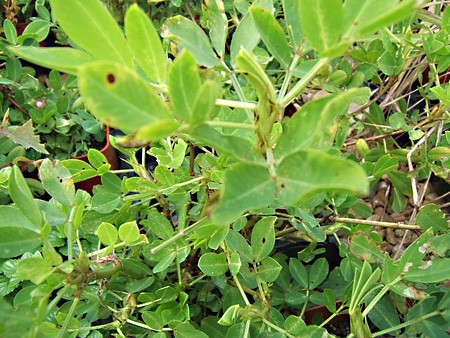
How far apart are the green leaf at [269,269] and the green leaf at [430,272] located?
17cm

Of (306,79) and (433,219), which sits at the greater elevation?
(306,79)

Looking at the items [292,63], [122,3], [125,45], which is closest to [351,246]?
[292,63]

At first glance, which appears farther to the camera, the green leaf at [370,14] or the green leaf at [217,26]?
the green leaf at [217,26]

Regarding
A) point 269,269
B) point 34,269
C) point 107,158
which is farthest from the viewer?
point 107,158

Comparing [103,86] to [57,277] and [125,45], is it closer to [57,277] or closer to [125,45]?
[125,45]

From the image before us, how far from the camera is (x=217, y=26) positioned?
586 millimetres

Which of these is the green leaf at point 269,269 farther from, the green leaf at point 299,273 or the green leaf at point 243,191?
the green leaf at point 243,191

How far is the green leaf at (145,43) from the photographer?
14.7 inches

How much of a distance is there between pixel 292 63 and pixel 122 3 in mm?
1048

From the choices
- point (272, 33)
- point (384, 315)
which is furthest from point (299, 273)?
point (272, 33)

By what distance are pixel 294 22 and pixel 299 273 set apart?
0.45 meters

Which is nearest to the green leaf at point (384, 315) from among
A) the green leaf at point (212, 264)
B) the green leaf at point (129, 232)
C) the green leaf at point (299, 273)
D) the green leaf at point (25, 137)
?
the green leaf at point (299, 273)

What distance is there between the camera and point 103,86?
29cm

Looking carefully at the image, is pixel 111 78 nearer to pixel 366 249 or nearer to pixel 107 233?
pixel 107 233
